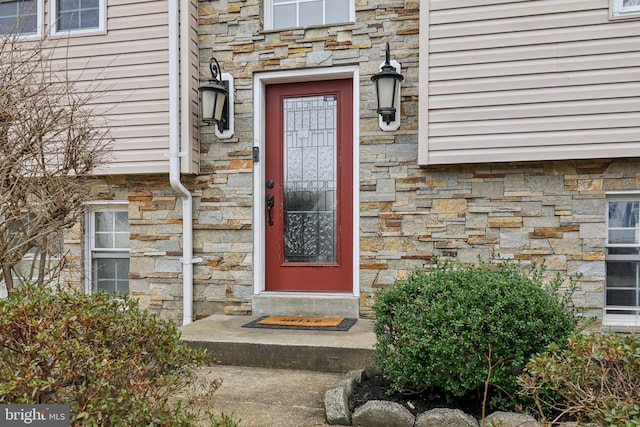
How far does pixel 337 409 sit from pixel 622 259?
9.74 feet

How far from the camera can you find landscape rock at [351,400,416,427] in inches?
101

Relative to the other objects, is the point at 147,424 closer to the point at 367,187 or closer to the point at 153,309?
the point at 367,187

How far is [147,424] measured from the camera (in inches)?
66.2

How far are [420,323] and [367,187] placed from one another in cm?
207

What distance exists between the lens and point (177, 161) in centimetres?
476

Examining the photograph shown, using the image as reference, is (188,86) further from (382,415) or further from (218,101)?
(382,415)

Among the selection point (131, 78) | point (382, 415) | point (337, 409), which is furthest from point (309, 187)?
point (382, 415)

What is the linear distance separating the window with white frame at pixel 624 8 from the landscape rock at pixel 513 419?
3.28m

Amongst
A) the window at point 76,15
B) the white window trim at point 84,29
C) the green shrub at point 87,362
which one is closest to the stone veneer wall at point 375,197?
the white window trim at point 84,29

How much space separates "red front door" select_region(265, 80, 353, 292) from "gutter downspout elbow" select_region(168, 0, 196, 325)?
2.46ft

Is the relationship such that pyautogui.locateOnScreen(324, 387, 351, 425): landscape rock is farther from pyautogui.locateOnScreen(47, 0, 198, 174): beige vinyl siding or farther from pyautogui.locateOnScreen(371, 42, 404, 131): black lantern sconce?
pyautogui.locateOnScreen(47, 0, 198, 174): beige vinyl siding

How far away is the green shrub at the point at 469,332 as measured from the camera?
2572 millimetres

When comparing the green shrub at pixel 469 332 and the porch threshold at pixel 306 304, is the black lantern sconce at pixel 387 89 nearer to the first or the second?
the porch threshold at pixel 306 304

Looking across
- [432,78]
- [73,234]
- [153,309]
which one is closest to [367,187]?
[432,78]
